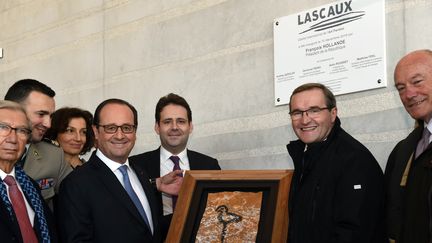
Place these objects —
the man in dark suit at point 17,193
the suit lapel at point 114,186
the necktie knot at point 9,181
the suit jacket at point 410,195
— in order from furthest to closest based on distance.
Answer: the suit lapel at point 114,186 → the necktie knot at point 9,181 → the man in dark suit at point 17,193 → the suit jacket at point 410,195

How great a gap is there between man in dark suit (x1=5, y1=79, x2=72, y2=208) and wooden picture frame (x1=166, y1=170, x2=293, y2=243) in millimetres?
774

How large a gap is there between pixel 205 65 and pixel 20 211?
2496 millimetres

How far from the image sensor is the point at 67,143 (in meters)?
4.57

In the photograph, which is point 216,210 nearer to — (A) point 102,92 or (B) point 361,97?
(B) point 361,97

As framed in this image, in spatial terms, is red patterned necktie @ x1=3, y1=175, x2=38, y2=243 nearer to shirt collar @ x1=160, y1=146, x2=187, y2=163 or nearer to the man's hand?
the man's hand

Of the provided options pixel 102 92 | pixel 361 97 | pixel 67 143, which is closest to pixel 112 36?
pixel 102 92

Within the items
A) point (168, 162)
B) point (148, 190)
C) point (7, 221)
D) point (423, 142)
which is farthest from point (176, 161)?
point (423, 142)

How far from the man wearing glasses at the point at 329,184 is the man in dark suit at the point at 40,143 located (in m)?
1.43

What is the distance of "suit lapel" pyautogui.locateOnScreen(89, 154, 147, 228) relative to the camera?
3.30 meters

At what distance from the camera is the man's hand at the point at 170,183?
3758 mm

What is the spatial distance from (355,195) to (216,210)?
31.8 inches

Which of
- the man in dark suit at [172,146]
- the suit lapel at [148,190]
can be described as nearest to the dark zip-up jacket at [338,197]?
the suit lapel at [148,190]

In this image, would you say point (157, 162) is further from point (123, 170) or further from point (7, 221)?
point (7, 221)

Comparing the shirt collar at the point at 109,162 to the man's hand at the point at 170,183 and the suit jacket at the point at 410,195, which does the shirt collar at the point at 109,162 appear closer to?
the man's hand at the point at 170,183
